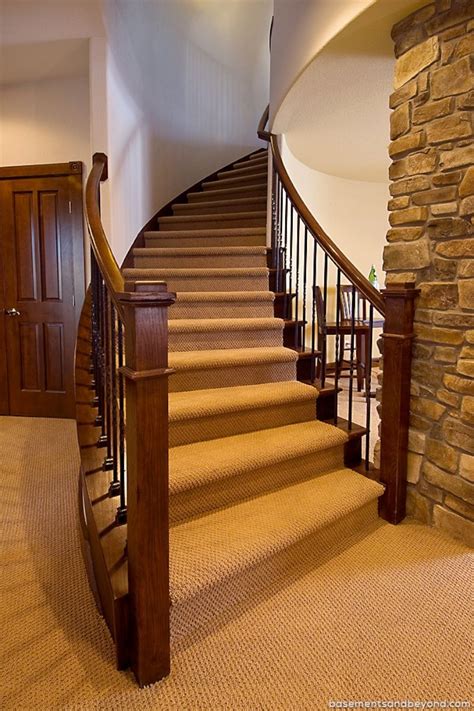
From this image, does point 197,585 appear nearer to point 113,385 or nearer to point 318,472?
point 113,385

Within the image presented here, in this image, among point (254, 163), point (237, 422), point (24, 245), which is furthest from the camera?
point (254, 163)

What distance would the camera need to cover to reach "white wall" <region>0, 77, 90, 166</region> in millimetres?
3637

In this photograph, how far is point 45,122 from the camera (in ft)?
12.1

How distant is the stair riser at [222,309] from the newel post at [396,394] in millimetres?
1032

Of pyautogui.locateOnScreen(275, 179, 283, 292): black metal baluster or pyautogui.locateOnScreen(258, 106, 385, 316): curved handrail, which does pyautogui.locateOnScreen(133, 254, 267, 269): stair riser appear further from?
pyautogui.locateOnScreen(258, 106, 385, 316): curved handrail

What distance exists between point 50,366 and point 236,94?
3627 mm

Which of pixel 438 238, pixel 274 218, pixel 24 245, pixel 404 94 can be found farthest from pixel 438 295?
pixel 24 245

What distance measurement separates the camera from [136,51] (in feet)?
11.9

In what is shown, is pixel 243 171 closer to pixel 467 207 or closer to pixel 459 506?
pixel 467 207

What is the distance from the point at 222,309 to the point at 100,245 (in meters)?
1.36

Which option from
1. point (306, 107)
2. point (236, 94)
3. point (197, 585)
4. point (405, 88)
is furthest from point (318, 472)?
point (236, 94)

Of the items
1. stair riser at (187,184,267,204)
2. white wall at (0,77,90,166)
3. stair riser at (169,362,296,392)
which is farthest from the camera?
stair riser at (187,184,267,204)

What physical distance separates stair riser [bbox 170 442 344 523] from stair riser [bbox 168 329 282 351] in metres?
0.82

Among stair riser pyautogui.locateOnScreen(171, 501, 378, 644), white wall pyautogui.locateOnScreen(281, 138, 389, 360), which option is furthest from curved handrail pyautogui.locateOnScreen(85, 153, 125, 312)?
white wall pyautogui.locateOnScreen(281, 138, 389, 360)
